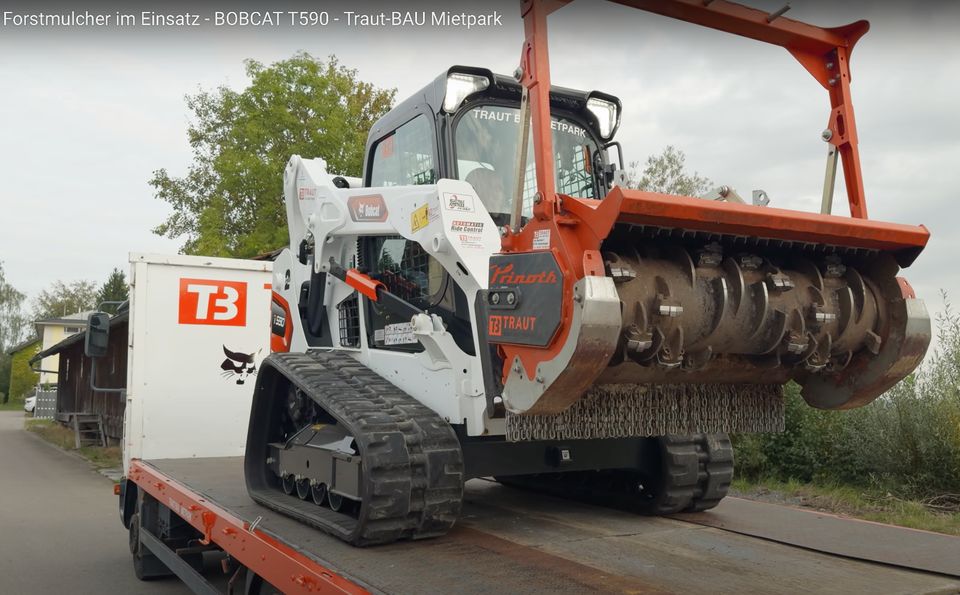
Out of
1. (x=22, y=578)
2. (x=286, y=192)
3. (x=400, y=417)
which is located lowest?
(x=22, y=578)

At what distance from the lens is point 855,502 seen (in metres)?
8.29

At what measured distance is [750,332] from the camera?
3.76 m

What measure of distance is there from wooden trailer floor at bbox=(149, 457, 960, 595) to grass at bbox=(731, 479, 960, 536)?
8.41 ft

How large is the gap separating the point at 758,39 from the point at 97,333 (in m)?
5.51

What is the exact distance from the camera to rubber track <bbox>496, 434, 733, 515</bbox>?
5090 millimetres

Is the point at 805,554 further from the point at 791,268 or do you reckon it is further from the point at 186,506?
the point at 186,506

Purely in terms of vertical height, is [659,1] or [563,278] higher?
[659,1]

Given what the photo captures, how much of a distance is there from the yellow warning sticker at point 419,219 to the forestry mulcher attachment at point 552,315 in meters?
0.01

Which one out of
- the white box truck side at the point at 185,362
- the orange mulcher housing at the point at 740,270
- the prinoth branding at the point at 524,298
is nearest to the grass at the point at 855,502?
the orange mulcher housing at the point at 740,270

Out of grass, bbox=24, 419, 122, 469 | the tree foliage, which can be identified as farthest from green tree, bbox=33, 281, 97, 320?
grass, bbox=24, 419, 122, 469

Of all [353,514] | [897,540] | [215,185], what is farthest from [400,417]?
[215,185]

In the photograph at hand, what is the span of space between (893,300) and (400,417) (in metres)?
2.42

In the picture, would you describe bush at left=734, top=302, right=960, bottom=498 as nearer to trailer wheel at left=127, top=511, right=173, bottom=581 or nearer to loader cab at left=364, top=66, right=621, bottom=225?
loader cab at left=364, top=66, right=621, bottom=225

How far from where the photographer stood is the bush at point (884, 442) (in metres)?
8.89
